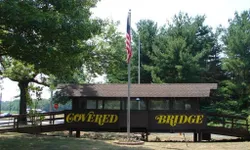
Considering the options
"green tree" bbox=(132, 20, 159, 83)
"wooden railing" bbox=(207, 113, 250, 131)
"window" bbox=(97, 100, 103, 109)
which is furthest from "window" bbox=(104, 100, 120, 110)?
"green tree" bbox=(132, 20, 159, 83)

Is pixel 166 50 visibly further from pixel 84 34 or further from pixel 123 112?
pixel 84 34

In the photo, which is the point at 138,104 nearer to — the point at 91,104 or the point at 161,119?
the point at 161,119

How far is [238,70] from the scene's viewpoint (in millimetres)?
41906

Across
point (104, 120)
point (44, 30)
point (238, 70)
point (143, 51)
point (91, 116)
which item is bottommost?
point (104, 120)

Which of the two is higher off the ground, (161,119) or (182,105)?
(182,105)

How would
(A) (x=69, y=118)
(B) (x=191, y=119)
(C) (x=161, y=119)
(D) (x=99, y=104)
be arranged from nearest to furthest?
(B) (x=191, y=119) < (C) (x=161, y=119) < (A) (x=69, y=118) < (D) (x=99, y=104)

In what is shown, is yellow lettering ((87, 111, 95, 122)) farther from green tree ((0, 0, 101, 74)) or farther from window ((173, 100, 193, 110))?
green tree ((0, 0, 101, 74))

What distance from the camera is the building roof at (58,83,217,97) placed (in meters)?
21.4

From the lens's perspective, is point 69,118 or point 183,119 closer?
point 183,119

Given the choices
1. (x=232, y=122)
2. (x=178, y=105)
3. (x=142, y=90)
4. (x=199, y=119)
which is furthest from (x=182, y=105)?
(x=232, y=122)

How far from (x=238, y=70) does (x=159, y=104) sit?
23151 mm

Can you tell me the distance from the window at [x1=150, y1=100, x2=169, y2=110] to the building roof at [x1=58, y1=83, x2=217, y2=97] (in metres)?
0.77

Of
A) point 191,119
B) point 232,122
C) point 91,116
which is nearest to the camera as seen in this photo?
point 191,119

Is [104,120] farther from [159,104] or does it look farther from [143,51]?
[143,51]
